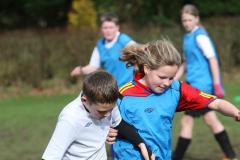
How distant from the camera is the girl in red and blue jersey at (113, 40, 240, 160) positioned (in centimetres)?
419

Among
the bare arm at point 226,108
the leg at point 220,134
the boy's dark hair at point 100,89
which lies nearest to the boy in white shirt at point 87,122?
the boy's dark hair at point 100,89

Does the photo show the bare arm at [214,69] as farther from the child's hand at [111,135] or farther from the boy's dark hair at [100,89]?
the boy's dark hair at [100,89]

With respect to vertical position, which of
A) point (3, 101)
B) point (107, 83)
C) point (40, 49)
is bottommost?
point (3, 101)

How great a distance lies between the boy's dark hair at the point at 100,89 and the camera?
144 inches

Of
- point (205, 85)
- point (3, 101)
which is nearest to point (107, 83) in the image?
point (205, 85)

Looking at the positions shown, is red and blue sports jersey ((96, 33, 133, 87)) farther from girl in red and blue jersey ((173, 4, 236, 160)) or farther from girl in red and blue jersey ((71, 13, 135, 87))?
girl in red and blue jersey ((173, 4, 236, 160))

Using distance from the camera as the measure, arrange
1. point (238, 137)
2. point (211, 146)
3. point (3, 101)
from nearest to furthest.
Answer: point (211, 146) → point (238, 137) → point (3, 101)

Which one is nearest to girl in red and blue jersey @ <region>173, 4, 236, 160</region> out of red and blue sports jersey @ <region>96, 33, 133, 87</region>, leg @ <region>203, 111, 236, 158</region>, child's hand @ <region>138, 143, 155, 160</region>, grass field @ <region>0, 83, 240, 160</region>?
leg @ <region>203, 111, 236, 158</region>

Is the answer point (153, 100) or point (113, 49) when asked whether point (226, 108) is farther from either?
point (113, 49)

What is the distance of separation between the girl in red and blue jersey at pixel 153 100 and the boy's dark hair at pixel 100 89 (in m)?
0.54

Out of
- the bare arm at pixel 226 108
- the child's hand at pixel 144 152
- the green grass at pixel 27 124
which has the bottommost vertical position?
the green grass at pixel 27 124

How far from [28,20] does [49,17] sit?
1.35 meters

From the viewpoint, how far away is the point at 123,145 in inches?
172

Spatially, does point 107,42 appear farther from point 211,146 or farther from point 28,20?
point 28,20
